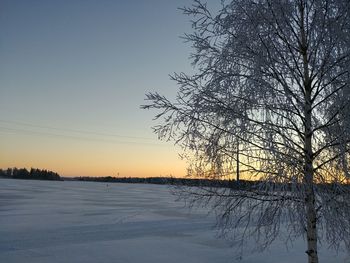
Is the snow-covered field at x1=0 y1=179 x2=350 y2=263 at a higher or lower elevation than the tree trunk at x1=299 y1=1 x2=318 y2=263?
lower

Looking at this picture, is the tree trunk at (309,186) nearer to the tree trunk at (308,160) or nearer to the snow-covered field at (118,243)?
the tree trunk at (308,160)

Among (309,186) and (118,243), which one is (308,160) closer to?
(309,186)

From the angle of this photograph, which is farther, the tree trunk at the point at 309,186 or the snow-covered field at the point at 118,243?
the snow-covered field at the point at 118,243

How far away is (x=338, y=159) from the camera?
5309 mm

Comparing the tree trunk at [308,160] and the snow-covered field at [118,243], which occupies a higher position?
the tree trunk at [308,160]

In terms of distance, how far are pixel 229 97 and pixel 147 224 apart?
1171 cm

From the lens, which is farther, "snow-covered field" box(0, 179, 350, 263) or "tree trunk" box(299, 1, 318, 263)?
"snow-covered field" box(0, 179, 350, 263)

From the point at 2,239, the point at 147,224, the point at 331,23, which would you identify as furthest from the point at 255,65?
the point at 147,224

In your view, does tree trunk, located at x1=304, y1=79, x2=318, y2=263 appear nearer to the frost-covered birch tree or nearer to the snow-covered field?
the frost-covered birch tree

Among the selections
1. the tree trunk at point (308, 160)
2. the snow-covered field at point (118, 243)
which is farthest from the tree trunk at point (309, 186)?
the snow-covered field at point (118, 243)

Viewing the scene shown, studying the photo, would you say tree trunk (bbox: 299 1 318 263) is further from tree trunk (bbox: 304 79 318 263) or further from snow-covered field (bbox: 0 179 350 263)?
snow-covered field (bbox: 0 179 350 263)

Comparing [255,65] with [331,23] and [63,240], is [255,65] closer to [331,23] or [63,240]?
[331,23]

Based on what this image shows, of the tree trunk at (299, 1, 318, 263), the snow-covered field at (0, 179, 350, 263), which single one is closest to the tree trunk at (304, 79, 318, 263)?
the tree trunk at (299, 1, 318, 263)

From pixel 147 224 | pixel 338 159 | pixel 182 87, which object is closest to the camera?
pixel 338 159
